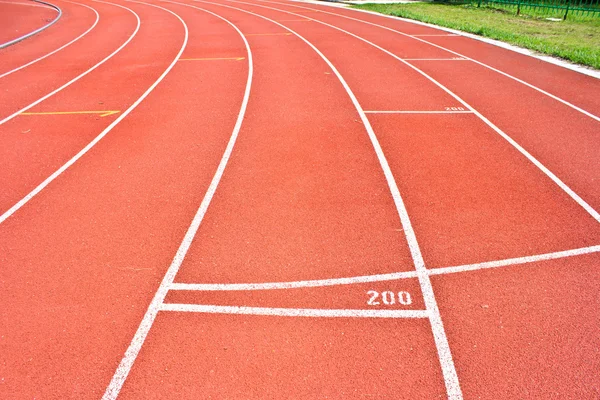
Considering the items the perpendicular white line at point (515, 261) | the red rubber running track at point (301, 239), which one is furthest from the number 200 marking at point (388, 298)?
the perpendicular white line at point (515, 261)

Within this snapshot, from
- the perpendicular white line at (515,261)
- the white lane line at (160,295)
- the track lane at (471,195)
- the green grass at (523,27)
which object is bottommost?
the white lane line at (160,295)

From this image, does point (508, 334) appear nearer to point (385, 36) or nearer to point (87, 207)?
point (87, 207)

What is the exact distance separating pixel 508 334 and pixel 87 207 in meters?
4.45

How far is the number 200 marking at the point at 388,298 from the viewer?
3.86 metres

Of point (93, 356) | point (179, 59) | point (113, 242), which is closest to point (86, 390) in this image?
point (93, 356)

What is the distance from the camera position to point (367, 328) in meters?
3.61

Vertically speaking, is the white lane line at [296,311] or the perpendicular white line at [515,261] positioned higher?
the perpendicular white line at [515,261]

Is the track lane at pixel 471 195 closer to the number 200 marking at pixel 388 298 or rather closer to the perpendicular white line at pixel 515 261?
the perpendicular white line at pixel 515 261

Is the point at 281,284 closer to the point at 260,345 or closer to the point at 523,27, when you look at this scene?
the point at 260,345

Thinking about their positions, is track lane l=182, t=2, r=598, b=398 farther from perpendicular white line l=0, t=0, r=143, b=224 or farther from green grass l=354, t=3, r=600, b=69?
green grass l=354, t=3, r=600, b=69

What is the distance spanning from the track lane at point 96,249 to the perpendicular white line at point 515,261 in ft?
8.44

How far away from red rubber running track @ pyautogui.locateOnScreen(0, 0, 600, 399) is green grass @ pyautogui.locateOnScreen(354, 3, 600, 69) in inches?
133

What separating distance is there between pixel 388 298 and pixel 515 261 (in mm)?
1345

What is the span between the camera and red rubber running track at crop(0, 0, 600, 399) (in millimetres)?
3328
